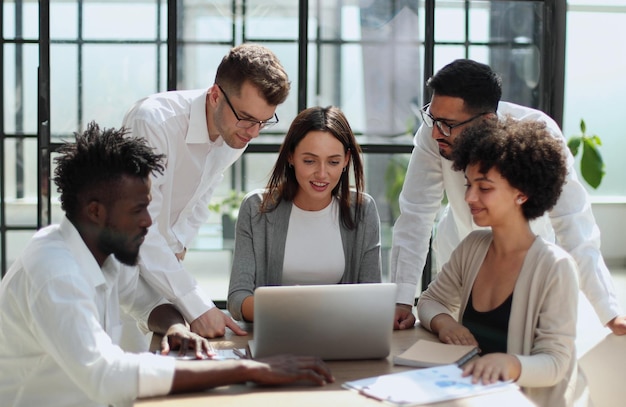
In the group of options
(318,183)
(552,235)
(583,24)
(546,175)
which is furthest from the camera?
(583,24)

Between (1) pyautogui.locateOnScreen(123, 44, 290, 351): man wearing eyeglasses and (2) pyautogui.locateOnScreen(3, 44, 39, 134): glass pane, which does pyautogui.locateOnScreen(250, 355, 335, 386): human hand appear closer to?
(1) pyautogui.locateOnScreen(123, 44, 290, 351): man wearing eyeglasses

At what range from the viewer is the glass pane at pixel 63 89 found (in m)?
4.07

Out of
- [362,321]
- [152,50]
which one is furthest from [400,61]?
[362,321]

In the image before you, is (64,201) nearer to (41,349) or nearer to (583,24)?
(41,349)

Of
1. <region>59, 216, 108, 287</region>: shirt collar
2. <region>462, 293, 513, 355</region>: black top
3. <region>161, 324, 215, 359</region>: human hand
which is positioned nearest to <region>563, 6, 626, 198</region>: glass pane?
<region>462, 293, 513, 355</region>: black top

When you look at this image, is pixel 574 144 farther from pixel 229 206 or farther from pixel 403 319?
pixel 403 319

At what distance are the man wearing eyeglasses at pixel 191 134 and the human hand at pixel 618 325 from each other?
3.77 ft

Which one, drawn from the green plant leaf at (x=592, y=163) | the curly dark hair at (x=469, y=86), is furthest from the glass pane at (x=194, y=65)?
the green plant leaf at (x=592, y=163)

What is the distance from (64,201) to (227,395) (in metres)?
0.68

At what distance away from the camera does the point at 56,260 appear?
197 centimetres

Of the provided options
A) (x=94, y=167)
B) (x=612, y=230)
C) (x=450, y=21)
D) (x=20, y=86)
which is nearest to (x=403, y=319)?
(x=94, y=167)

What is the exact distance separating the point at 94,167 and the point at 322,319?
0.69 metres

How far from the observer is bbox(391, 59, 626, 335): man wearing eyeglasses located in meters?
2.66

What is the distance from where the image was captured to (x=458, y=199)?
10.2ft
